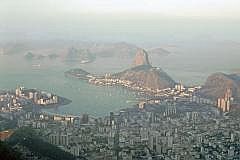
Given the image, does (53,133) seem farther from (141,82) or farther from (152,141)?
(141,82)

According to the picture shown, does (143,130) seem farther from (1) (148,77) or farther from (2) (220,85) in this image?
(1) (148,77)

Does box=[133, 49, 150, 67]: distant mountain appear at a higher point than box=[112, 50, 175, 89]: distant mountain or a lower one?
higher

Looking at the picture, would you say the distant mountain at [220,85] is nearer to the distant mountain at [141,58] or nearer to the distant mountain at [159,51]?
the distant mountain at [141,58]

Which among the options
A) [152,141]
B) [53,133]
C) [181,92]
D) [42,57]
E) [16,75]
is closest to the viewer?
[152,141]

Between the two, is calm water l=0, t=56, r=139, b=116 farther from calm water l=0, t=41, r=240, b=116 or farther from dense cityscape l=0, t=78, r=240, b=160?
dense cityscape l=0, t=78, r=240, b=160

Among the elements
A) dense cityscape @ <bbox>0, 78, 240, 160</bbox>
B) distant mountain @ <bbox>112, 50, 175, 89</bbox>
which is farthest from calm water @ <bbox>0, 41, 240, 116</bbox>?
dense cityscape @ <bbox>0, 78, 240, 160</bbox>


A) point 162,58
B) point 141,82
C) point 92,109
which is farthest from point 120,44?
point 92,109

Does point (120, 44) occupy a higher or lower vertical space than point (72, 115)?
higher
